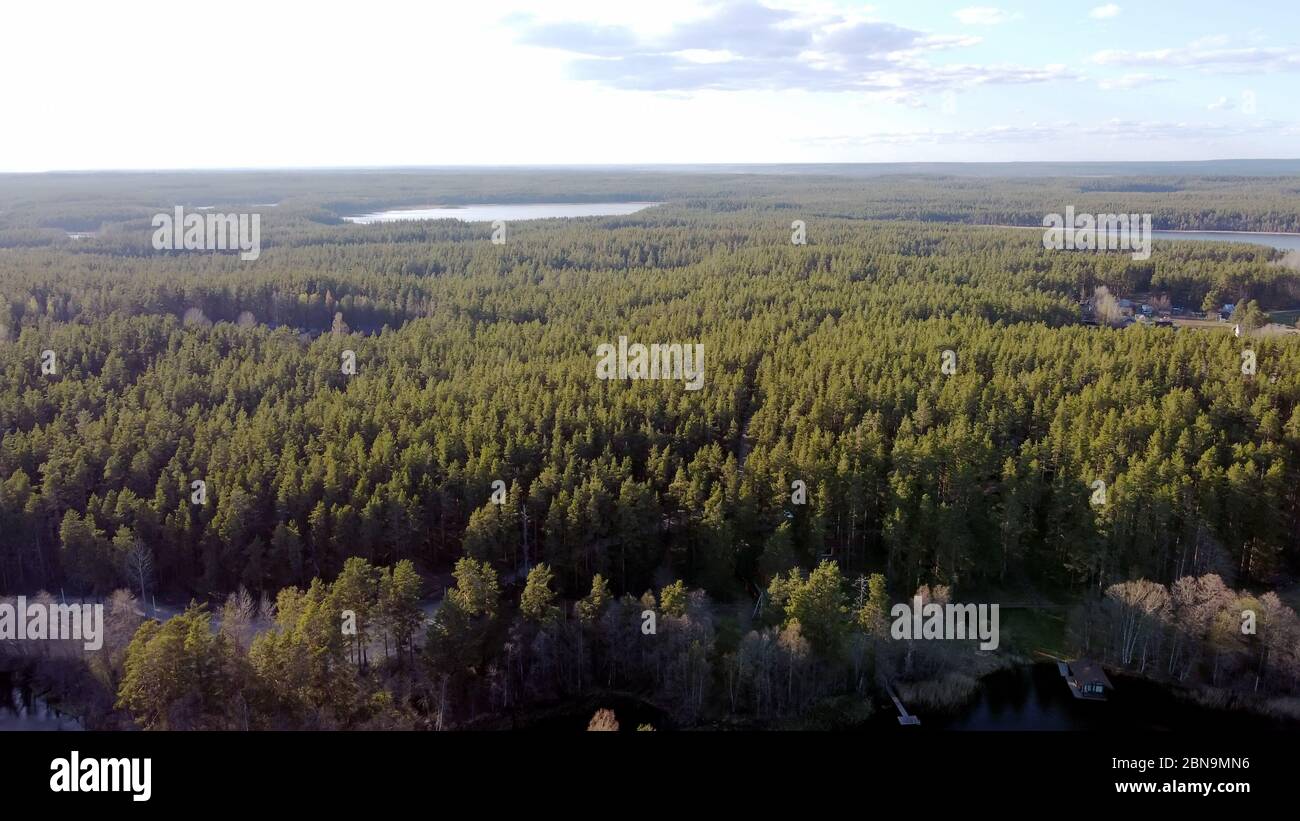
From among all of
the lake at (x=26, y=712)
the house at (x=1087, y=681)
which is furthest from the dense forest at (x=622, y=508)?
the house at (x=1087, y=681)

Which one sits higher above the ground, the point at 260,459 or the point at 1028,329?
the point at 1028,329

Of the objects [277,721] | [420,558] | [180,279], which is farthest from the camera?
[180,279]

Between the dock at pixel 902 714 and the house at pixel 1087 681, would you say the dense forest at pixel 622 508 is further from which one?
the house at pixel 1087 681

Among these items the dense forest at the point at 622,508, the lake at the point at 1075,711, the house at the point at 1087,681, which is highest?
the dense forest at the point at 622,508

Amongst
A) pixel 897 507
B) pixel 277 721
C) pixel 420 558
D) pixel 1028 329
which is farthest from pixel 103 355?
pixel 1028 329

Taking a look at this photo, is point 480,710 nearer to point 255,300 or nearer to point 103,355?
point 103,355

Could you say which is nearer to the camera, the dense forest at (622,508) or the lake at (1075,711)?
the lake at (1075,711)
